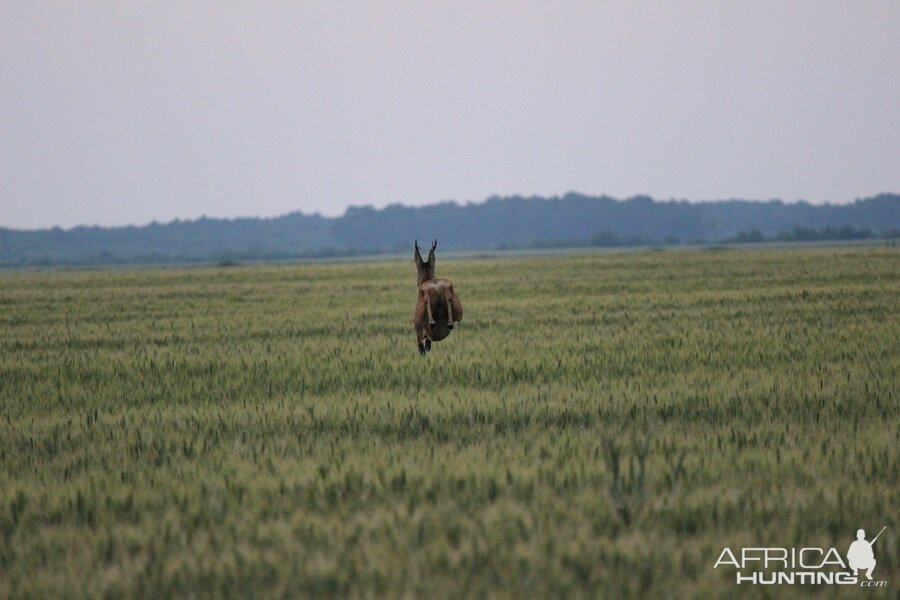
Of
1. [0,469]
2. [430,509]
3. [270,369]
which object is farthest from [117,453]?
[270,369]

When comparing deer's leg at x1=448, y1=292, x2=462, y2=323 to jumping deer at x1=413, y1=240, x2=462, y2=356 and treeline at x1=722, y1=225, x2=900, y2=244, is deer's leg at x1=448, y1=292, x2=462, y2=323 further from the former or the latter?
treeline at x1=722, y1=225, x2=900, y2=244

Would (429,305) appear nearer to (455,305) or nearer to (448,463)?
(455,305)

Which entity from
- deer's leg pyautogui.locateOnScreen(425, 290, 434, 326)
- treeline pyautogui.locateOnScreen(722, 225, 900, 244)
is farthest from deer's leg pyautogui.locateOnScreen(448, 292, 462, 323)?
treeline pyautogui.locateOnScreen(722, 225, 900, 244)

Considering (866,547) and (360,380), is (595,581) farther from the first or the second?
(360,380)

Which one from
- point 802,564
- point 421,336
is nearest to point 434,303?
point 421,336

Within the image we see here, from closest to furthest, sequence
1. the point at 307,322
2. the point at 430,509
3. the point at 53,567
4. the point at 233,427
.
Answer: the point at 53,567 → the point at 430,509 → the point at 233,427 → the point at 307,322

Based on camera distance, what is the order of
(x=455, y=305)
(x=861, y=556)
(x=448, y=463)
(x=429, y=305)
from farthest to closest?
(x=455, y=305) → (x=429, y=305) → (x=448, y=463) → (x=861, y=556)

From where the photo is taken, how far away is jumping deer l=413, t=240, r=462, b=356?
39.2ft

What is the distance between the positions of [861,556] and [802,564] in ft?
0.99

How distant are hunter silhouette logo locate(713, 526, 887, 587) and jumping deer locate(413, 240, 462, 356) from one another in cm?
674

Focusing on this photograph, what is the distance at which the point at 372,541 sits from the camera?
5.64m

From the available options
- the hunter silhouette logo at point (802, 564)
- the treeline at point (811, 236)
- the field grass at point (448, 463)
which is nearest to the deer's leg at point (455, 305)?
the field grass at point (448, 463)

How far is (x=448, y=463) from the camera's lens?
725 centimetres

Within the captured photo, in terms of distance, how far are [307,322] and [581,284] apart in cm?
1654
